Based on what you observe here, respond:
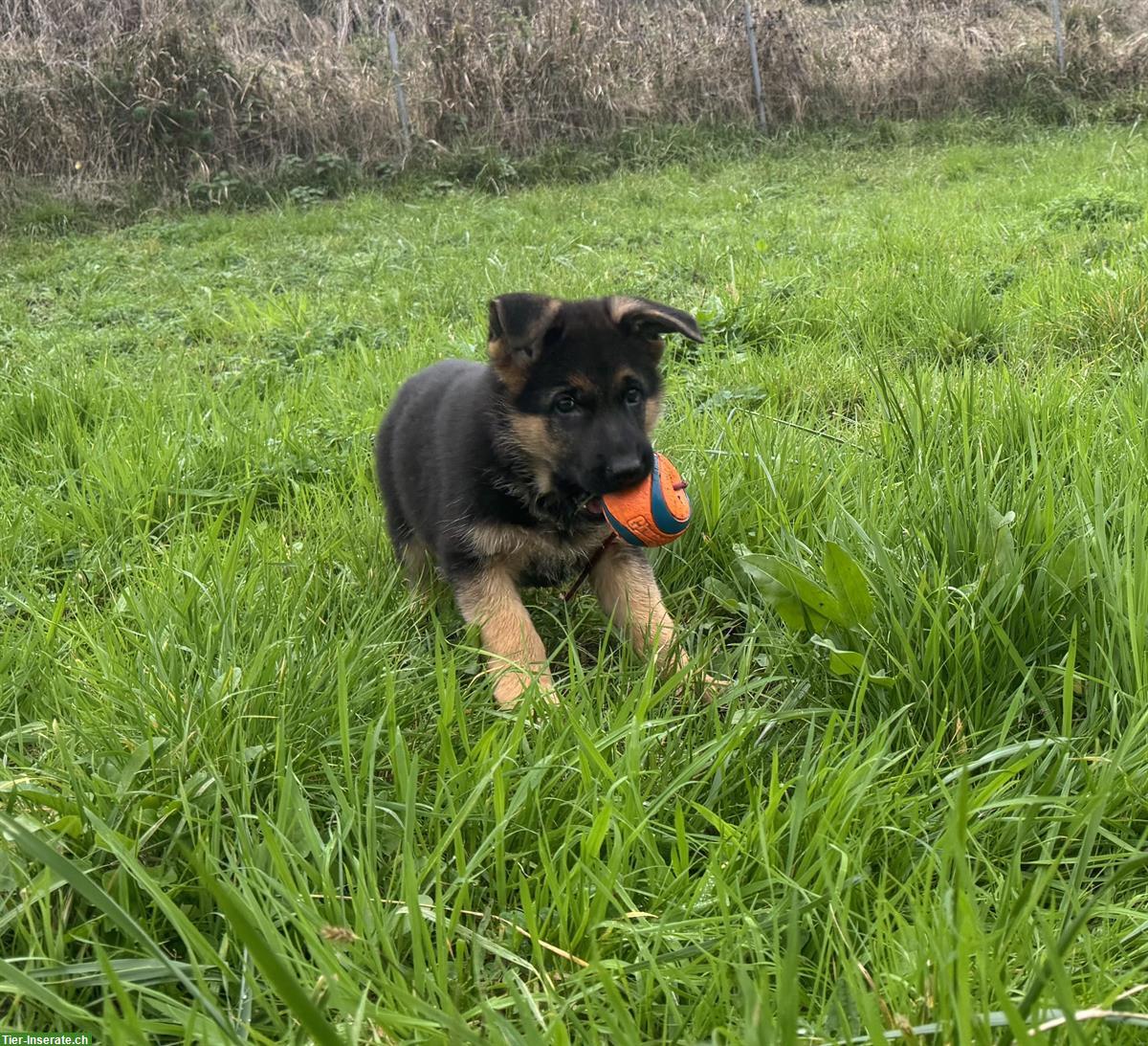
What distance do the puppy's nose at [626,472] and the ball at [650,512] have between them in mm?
16

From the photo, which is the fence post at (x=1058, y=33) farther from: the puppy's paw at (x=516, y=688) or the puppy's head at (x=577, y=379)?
the puppy's paw at (x=516, y=688)

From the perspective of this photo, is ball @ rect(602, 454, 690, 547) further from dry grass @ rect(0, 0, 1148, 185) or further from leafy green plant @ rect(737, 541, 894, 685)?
dry grass @ rect(0, 0, 1148, 185)

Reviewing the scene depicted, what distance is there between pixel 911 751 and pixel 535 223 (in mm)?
8175

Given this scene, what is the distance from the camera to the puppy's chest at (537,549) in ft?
8.66

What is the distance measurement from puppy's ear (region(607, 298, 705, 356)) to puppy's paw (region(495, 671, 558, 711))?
1187mm

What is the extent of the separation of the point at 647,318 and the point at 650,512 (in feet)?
2.64

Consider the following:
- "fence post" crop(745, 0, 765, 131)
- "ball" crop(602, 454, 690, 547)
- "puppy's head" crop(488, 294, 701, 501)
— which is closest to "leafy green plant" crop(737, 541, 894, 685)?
"ball" crop(602, 454, 690, 547)

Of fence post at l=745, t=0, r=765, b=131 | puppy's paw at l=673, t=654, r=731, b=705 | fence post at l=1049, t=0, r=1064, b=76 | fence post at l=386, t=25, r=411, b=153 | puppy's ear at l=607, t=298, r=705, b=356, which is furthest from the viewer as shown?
fence post at l=1049, t=0, r=1064, b=76

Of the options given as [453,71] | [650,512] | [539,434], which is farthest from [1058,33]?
[650,512]

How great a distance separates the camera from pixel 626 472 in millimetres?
2457

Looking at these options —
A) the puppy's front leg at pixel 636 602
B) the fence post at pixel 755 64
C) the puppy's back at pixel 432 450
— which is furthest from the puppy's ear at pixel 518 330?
the fence post at pixel 755 64

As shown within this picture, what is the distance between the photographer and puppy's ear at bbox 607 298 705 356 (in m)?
2.70

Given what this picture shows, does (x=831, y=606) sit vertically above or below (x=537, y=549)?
above

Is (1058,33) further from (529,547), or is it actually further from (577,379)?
(529,547)
